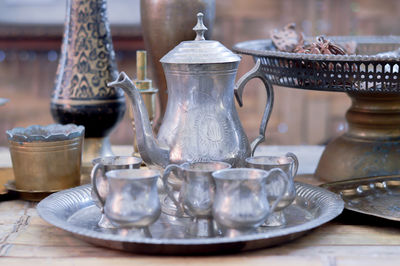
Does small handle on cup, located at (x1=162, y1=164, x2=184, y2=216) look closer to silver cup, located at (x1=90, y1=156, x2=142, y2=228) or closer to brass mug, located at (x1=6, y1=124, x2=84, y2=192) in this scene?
silver cup, located at (x1=90, y1=156, x2=142, y2=228)

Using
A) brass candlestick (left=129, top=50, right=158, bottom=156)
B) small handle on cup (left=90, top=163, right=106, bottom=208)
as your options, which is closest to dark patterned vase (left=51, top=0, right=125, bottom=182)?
brass candlestick (left=129, top=50, right=158, bottom=156)

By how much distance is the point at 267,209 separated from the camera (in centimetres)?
59

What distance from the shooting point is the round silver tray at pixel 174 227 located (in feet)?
1.89

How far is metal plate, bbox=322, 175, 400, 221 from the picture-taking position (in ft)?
2.41

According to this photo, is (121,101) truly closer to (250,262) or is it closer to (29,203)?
(29,203)

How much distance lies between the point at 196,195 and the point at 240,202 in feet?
0.17

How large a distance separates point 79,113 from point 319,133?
4.59ft

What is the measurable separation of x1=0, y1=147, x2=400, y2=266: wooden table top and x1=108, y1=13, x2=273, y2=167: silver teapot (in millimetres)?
133

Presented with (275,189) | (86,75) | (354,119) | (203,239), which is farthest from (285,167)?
(86,75)

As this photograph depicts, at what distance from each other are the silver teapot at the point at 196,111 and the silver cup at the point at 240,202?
0.35ft

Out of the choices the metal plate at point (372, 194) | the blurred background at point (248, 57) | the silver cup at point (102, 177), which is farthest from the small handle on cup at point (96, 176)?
the blurred background at point (248, 57)

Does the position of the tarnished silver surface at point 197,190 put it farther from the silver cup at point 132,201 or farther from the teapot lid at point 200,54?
the teapot lid at point 200,54

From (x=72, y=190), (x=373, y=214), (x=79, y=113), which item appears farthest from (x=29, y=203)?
(x=373, y=214)

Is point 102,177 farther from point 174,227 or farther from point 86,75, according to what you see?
point 86,75
